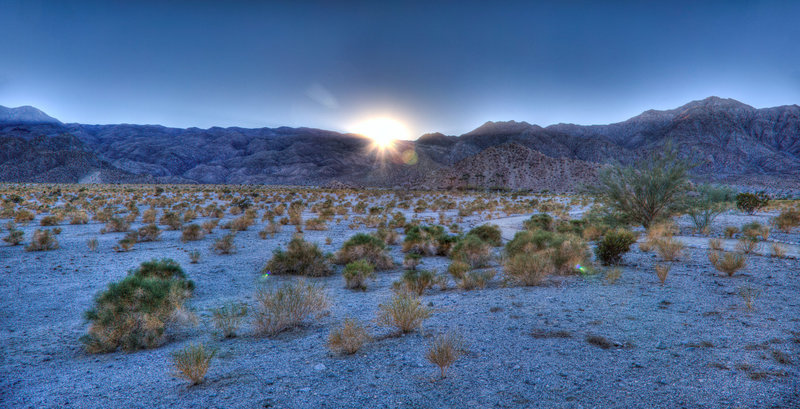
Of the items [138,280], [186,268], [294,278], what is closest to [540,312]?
[294,278]

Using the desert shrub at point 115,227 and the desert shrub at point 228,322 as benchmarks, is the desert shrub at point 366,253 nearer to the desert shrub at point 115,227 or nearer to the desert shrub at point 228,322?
the desert shrub at point 228,322

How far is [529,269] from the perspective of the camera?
840 cm

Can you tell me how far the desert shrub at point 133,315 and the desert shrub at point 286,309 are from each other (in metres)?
1.54

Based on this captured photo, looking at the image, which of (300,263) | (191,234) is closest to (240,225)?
(191,234)

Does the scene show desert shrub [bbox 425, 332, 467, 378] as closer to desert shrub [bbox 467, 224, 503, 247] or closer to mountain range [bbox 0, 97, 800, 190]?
desert shrub [bbox 467, 224, 503, 247]

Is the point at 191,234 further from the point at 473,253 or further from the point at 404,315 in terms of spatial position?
the point at 404,315

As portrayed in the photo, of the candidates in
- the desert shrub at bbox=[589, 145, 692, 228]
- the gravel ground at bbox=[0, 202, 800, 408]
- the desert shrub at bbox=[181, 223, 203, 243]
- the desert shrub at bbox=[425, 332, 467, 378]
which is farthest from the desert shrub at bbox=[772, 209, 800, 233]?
the desert shrub at bbox=[181, 223, 203, 243]

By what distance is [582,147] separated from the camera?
115812 mm

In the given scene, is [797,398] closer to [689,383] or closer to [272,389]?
[689,383]

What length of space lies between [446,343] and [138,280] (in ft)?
19.7

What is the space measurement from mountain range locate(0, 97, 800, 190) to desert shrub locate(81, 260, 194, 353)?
68119 millimetres

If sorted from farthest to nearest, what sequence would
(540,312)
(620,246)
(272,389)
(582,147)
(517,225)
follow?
(582,147) → (517,225) → (620,246) → (540,312) → (272,389)

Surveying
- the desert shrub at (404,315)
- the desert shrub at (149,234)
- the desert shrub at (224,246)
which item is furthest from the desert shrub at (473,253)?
the desert shrub at (149,234)

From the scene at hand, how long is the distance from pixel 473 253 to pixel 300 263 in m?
5.32
